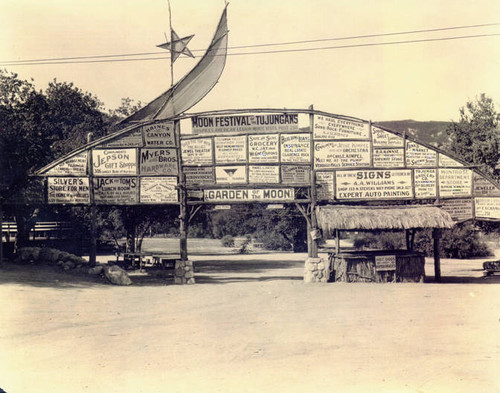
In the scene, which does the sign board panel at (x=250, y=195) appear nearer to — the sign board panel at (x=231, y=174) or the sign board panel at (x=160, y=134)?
the sign board panel at (x=231, y=174)

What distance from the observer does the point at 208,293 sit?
16906mm

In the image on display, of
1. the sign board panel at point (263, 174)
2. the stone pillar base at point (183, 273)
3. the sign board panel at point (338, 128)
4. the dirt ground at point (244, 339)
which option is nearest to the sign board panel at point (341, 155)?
the sign board panel at point (338, 128)

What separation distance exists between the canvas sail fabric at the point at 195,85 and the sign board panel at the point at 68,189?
10.2ft

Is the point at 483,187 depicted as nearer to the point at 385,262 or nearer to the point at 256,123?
the point at 385,262

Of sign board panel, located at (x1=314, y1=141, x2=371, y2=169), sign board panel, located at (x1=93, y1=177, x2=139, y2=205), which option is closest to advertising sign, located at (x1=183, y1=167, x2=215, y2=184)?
sign board panel, located at (x1=93, y1=177, x2=139, y2=205)

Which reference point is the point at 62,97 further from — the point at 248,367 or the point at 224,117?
the point at 248,367

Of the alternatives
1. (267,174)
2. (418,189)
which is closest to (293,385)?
(267,174)

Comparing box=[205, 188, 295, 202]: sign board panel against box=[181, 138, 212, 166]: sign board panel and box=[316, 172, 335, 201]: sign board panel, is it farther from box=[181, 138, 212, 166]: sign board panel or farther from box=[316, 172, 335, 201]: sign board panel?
box=[181, 138, 212, 166]: sign board panel

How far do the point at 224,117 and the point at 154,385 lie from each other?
13.2 meters

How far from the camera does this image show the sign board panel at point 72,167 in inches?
780

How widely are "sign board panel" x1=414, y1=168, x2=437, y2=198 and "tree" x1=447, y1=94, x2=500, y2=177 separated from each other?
245 inches

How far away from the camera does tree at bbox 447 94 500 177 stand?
26.2 m

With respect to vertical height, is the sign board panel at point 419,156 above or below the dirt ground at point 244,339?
above

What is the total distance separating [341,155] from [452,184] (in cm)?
433
